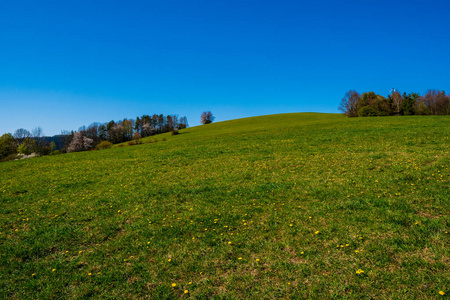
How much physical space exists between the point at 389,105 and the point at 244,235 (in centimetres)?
8054

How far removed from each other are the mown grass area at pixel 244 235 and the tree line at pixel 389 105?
60.1 meters

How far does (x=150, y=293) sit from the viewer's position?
554cm

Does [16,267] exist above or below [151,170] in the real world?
below

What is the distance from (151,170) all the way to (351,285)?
Result: 53.4ft

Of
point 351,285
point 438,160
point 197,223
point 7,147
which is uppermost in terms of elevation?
point 7,147

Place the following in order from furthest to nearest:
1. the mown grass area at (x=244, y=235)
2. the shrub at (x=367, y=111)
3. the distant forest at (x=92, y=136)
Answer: the distant forest at (x=92, y=136) → the shrub at (x=367, y=111) → the mown grass area at (x=244, y=235)

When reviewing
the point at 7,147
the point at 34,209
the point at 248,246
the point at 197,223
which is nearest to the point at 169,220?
the point at 197,223

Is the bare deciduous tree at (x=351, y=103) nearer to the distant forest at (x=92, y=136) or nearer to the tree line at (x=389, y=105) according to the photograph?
the tree line at (x=389, y=105)

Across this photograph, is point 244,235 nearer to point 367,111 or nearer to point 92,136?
point 367,111

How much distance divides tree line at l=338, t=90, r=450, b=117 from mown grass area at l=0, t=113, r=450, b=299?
60.1 m

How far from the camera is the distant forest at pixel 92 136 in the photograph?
8612 cm

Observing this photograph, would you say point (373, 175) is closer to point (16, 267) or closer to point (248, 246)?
point (248, 246)

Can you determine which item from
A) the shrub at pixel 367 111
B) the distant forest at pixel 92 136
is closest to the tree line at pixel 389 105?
the shrub at pixel 367 111

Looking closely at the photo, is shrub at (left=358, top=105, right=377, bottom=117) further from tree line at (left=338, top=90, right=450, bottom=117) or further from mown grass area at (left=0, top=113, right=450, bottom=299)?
mown grass area at (left=0, top=113, right=450, bottom=299)
